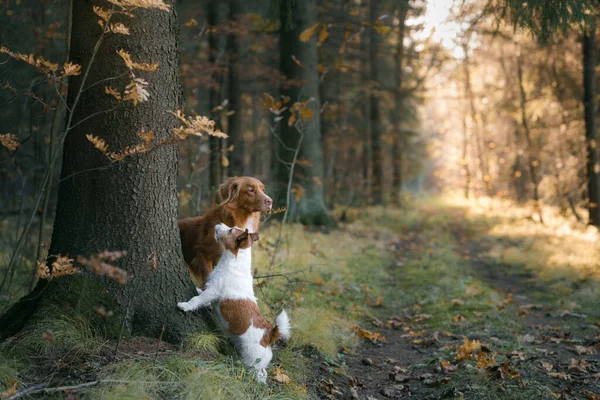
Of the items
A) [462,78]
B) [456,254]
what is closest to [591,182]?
[456,254]

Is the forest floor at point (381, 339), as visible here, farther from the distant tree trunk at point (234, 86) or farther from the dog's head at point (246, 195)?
the distant tree trunk at point (234, 86)

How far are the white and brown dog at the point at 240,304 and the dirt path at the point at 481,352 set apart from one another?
97 cm

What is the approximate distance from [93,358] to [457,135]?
41925 millimetres

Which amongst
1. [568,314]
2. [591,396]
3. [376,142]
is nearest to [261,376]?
[591,396]

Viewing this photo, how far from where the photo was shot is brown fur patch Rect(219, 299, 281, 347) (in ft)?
14.6

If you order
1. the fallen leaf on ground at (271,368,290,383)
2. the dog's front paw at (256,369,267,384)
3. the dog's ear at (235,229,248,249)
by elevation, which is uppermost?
the dog's ear at (235,229,248,249)

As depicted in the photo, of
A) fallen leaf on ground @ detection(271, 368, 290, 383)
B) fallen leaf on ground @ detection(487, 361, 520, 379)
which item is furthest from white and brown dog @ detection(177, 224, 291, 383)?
fallen leaf on ground @ detection(487, 361, 520, 379)

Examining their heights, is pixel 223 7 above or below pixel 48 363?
above

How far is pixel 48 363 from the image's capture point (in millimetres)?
3711

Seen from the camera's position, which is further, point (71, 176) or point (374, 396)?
point (374, 396)

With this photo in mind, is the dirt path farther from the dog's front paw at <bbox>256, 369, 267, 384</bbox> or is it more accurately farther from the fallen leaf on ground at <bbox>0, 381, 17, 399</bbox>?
the fallen leaf on ground at <bbox>0, 381, 17, 399</bbox>

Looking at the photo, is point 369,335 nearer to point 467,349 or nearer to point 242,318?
point 467,349

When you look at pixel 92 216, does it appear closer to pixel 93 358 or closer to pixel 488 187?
pixel 93 358

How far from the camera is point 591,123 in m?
13.9
